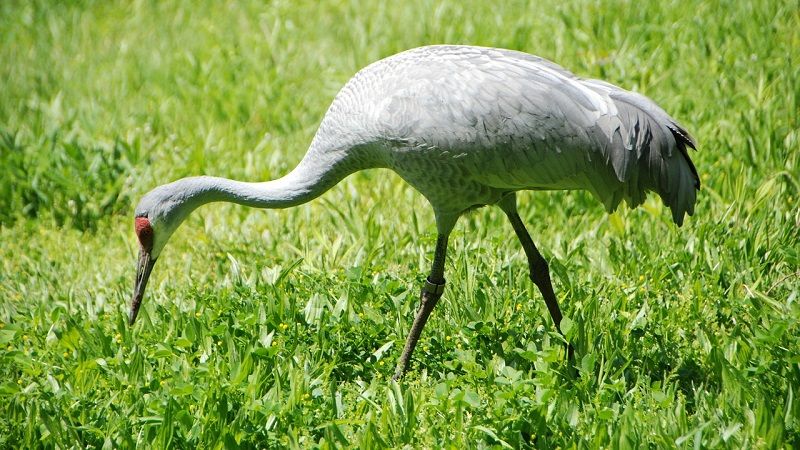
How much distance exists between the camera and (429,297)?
4332 mm

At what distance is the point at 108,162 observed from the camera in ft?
20.3

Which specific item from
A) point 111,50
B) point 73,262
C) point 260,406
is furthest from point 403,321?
point 111,50

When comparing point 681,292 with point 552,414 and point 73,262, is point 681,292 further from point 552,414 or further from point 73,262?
point 73,262

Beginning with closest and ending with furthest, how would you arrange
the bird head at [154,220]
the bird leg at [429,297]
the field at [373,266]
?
the field at [373,266]
the bird leg at [429,297]
the bird head at [154,220]

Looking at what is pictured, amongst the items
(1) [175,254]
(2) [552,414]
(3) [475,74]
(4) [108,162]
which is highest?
(3) [475,74]

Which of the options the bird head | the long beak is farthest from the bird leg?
the long beak

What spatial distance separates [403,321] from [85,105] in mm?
3773

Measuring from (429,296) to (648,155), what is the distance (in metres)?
1.19

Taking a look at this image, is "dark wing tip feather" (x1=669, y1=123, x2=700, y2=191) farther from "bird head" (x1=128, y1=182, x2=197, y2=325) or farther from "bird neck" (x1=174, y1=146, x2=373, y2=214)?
"bird head" (x1=128, y1=182, x2=197, y2=325)

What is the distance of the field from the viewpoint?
12.1 ft

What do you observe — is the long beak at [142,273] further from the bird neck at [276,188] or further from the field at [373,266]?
the bird neck at [276,188]

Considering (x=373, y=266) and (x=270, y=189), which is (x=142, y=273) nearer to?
(x=270, y=189)

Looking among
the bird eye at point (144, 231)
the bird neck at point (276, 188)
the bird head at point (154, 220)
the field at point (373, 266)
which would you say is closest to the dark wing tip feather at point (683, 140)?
the field at point (373, 266)

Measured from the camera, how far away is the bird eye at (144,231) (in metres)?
4.46
